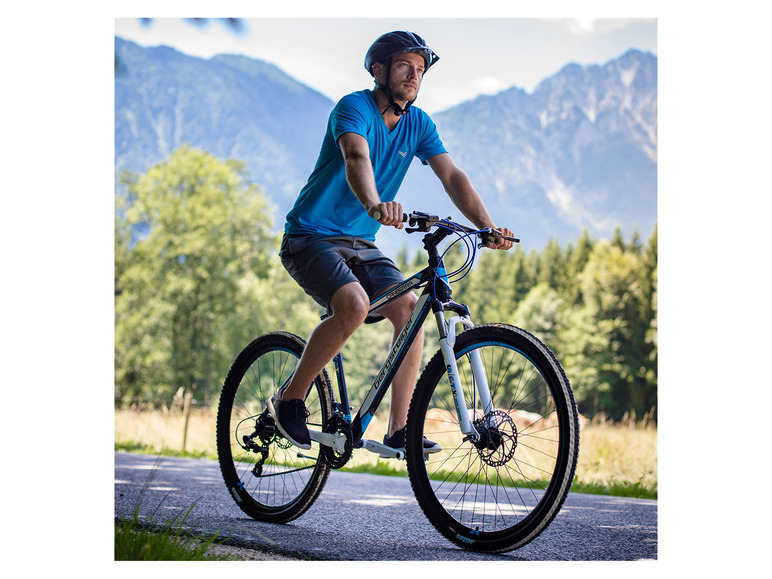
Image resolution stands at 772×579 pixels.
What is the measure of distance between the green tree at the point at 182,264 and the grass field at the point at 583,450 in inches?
384

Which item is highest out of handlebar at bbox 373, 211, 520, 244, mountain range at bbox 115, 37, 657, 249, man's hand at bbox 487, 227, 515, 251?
mountain range at bbox 115, 37, 657, 249

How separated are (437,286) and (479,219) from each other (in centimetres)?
42

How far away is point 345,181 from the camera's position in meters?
2.73

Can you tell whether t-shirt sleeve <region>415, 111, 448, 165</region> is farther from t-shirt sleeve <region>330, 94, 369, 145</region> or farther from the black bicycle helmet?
t-shirt sleeve <region>330, 94, 369, 145</region>

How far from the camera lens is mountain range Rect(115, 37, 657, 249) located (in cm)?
2141

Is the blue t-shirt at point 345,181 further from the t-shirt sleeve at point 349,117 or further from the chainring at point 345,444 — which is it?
the chainring at point 345,444

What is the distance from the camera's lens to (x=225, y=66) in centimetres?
2152

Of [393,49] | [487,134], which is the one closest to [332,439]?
[393,49]

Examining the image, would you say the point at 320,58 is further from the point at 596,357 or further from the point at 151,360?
the point at 596,357

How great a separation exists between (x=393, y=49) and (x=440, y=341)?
1.04m

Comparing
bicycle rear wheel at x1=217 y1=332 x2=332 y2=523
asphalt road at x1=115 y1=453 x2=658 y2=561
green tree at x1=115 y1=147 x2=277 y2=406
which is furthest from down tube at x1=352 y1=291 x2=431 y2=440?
green tree at x1=115 y1=147 x2=277 y2=406

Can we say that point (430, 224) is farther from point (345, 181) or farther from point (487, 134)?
point (487, 134)

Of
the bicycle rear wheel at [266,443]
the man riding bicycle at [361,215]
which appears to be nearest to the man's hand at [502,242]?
the man riding bicycle at [361,215]
